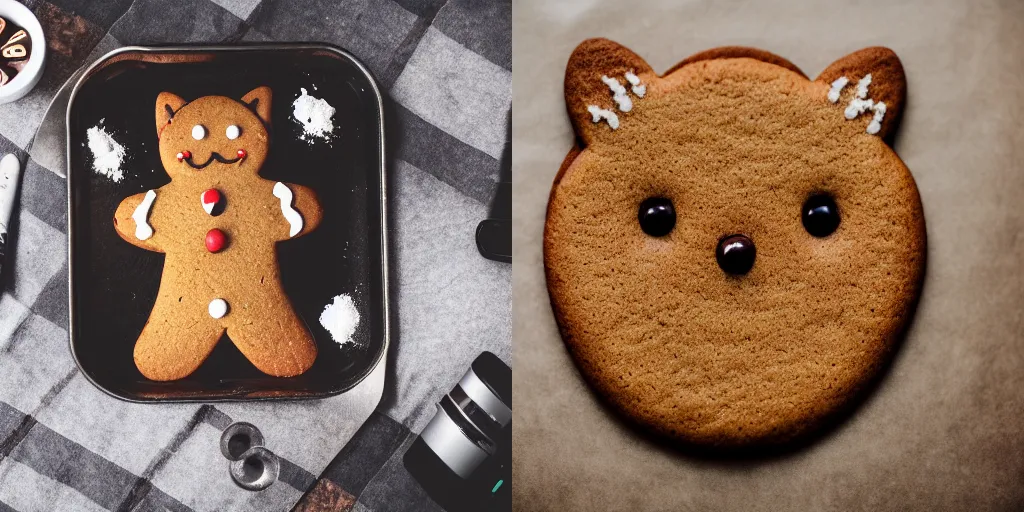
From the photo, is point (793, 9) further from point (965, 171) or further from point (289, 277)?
point (289, 277)

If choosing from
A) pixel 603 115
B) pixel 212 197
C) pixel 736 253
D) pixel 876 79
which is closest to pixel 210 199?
pixel 212 197

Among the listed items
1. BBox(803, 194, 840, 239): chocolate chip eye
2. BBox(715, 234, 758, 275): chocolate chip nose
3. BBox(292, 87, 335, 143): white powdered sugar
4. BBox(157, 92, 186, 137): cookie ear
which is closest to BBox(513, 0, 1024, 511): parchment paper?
BBox(803, 194, 840, 239): chocolate chip eye

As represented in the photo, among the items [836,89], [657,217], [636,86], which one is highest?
[836,89]

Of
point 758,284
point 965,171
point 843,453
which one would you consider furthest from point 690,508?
point 965,171

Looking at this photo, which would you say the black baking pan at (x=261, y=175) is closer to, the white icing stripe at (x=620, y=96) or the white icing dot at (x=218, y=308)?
the white icing dot at (x=218, y=308)

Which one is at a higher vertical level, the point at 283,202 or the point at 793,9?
the point at 793,9

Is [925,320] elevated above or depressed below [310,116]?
above

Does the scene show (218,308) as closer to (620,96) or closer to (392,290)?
(392,290)

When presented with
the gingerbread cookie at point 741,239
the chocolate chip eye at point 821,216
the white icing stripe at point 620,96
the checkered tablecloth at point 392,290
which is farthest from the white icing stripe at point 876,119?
the checkered tablecloth at point 392,290
